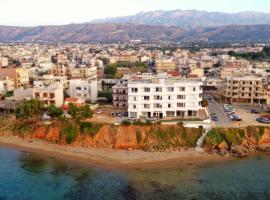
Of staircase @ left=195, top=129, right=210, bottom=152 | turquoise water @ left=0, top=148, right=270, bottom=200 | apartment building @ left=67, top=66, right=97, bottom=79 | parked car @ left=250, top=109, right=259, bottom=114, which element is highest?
apartment building @ left=67, top=66, right=97, bottom=79

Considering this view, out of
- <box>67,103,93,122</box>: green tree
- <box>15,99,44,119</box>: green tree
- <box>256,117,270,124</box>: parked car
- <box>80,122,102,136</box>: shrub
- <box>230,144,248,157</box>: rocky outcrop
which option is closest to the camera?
<box>230,144,248,157</box>: rocky outcrop

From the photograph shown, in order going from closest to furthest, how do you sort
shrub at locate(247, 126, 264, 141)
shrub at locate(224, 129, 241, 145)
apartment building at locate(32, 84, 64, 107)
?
1. shrub at locate(224, 129, 241, 145)
2. shrub at locate(247, 126, 264, 141)
3. apartment building at locate(32, 84, 64, 107)

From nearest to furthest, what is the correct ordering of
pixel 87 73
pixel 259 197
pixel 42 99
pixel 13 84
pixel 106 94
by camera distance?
1. pixel 259 197
2. pixel 42 99
3. pixel 106 94
4. pixel 13 84
5. pixel 87 73

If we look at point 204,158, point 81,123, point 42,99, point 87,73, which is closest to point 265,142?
point 204,158

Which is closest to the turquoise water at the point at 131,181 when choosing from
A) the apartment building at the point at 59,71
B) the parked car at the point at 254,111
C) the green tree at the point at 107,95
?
the parked car at the point at 254,111

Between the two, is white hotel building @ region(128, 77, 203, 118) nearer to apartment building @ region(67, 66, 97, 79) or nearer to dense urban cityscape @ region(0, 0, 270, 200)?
dense urban cityscape @ region(0, 0, 270, 200)

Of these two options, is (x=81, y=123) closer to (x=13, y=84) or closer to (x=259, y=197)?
(x=259, y=197)

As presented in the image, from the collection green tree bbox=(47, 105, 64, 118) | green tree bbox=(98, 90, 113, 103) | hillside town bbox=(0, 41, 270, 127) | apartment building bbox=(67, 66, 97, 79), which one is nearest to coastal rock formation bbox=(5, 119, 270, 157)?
hillside town bbox=(0, 41, 270, 127)

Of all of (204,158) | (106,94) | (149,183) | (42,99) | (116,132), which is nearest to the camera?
(149,183)
